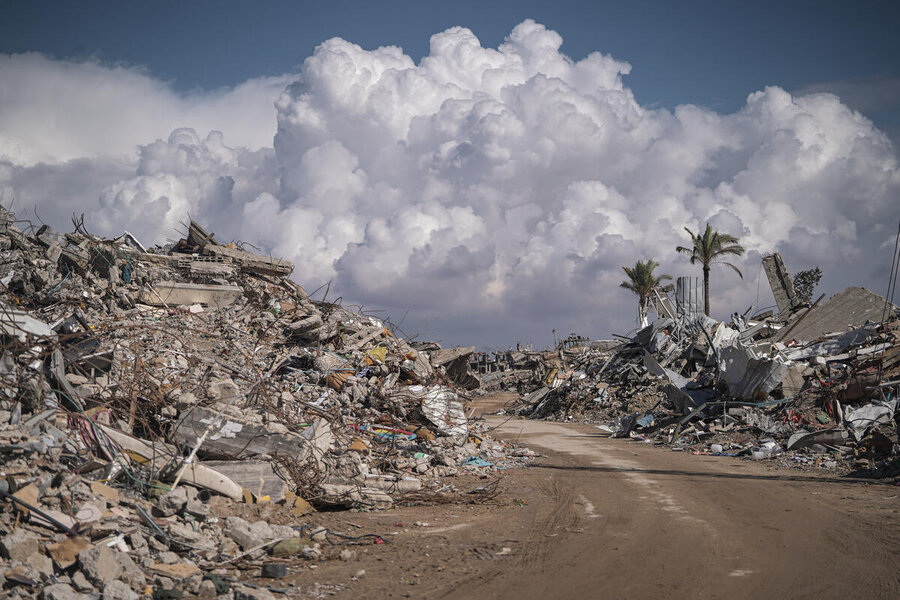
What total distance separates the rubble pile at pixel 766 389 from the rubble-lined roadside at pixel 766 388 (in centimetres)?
2

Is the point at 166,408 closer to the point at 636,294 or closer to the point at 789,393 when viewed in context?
the point at 789,393

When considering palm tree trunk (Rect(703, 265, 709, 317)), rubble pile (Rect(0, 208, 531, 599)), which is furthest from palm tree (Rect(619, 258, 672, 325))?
rubble pile (Rect(0, 208, 531, 599))

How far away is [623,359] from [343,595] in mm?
19069

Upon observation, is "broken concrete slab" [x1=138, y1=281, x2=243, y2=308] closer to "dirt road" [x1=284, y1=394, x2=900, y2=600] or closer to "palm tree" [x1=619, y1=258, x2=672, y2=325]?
"dirt road" [x1=284, y1=394, x2=900, y2=600]

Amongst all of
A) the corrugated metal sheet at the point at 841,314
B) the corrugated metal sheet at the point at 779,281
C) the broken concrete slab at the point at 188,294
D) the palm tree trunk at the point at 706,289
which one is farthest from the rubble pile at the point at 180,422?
the palm tree trunk at the point at 706,289

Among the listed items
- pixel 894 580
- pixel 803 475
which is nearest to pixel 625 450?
pixel 803 475

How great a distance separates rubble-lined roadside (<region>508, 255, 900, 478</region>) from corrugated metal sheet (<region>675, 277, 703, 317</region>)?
1.31m

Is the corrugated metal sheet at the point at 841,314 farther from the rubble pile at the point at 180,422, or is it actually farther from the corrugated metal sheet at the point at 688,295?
the rubble pile at the point at 180,422

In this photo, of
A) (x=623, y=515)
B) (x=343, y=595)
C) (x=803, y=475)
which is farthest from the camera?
(x=803, y=475)

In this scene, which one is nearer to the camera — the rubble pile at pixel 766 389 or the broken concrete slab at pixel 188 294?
the rubble pile at pixel 766 389

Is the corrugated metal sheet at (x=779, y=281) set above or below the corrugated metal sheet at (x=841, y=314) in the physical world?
above

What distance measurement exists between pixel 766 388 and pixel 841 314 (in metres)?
6.45

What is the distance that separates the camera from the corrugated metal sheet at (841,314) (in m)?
18.0

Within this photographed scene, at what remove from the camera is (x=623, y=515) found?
697 centimetres
